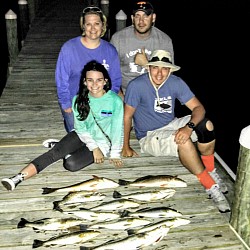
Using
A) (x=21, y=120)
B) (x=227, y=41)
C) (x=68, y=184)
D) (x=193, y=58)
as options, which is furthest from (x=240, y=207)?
(x=227, y=41)

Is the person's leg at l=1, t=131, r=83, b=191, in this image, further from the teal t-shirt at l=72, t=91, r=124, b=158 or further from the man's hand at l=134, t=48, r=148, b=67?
the man's hand at l=134, t=48, r=148, b=67

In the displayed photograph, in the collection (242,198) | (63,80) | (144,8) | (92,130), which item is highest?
(144,8)

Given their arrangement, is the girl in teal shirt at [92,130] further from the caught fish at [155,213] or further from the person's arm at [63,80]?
the caught fish at [155,213]

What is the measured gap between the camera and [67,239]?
315 cm

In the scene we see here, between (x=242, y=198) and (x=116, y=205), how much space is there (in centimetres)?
116

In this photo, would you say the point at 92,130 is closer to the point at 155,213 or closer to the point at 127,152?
the point at 127,152

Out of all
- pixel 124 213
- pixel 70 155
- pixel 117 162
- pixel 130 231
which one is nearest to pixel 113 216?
pixel 124 213

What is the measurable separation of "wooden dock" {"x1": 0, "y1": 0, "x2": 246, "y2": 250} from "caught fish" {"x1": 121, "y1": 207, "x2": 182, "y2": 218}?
0.13 metres

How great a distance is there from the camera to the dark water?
1106 centimetres

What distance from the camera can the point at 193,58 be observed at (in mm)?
17359

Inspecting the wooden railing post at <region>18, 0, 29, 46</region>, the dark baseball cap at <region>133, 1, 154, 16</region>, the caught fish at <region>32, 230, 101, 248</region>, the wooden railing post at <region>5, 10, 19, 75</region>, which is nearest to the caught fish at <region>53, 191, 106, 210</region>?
the caught fish at <region>32, 230, 101, 248</region>

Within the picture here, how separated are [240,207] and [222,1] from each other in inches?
1189

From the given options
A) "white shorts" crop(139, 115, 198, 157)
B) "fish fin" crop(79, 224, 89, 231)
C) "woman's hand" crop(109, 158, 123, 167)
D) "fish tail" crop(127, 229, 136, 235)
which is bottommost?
"fish tail" crop(127, 229, 136, 235)

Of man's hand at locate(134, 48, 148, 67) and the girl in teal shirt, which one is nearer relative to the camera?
the girl in teal shirt
